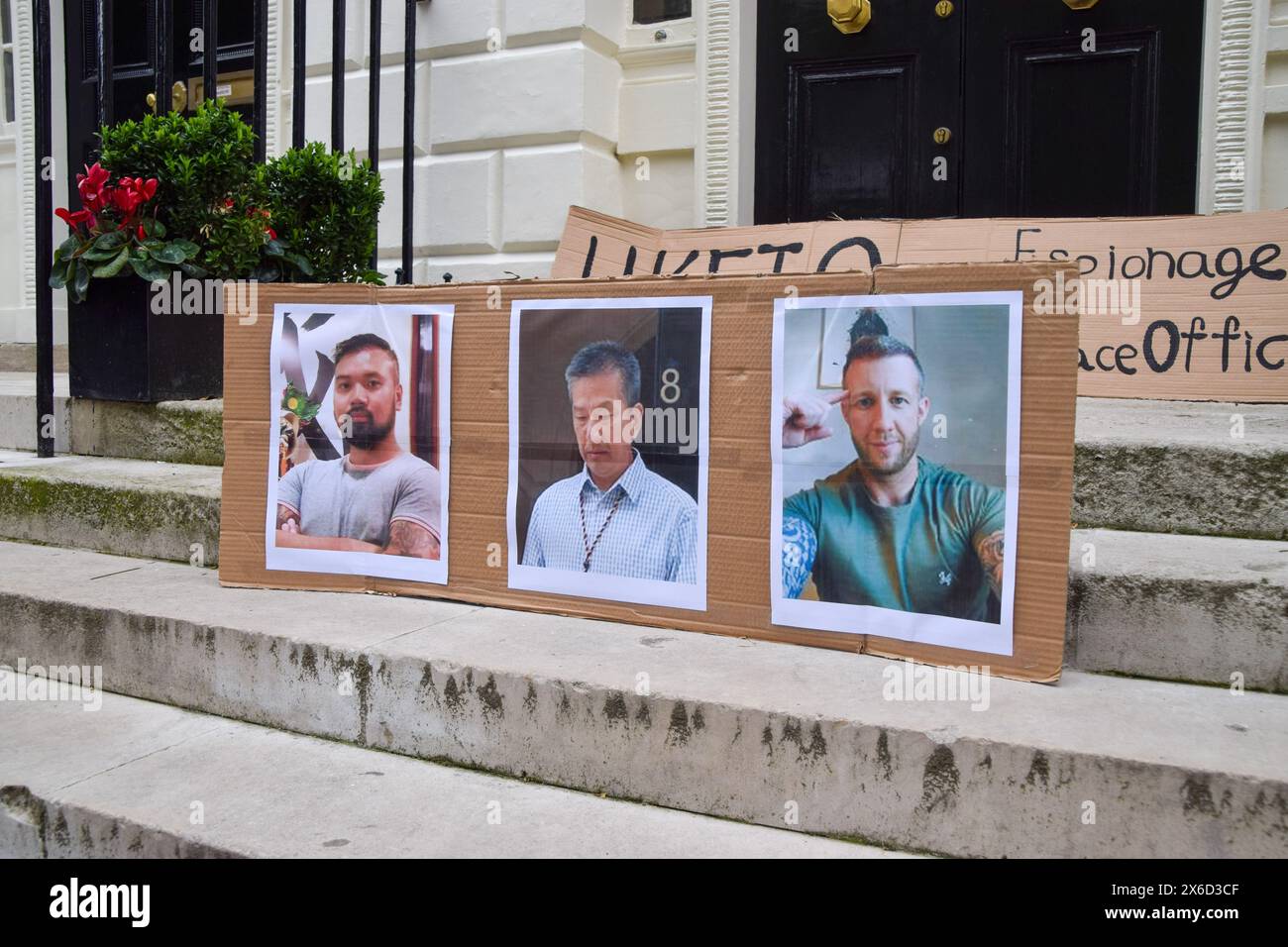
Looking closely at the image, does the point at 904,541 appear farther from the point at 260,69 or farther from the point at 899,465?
the point at 260,69

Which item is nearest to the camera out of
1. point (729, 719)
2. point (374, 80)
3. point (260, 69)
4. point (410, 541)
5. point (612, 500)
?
point (729, 719)

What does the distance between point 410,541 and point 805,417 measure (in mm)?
1089

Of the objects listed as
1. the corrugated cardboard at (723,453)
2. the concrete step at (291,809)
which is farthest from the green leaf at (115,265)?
the concrete step at (291,809)

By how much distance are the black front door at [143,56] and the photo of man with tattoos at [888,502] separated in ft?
18.4

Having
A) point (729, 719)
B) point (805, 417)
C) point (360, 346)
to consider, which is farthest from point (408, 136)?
point (729, 719)

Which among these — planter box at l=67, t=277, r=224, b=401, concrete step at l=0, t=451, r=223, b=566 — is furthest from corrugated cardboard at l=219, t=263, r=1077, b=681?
planter box at l=67, t=277, r=224, b=401

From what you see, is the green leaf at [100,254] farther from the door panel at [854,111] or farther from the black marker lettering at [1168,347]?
the black marker lettering at [1168,347]

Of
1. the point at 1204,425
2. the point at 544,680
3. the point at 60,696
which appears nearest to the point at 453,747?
the point at 544,680

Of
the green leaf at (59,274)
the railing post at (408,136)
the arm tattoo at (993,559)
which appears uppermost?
the railing post at (408,136)

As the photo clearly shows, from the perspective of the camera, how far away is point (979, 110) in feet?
16.2

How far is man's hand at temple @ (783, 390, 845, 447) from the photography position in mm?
2336

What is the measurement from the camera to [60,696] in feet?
9.05

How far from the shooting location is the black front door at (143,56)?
22.3 ft

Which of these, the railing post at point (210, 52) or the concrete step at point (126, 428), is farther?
the railing post at point (210, 52)
